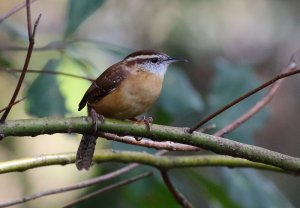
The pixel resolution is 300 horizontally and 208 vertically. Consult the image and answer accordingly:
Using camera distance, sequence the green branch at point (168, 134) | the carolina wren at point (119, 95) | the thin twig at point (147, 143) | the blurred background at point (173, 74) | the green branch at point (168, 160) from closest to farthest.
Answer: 1. the green branch at point (168, 134)
2. the thin twig at point (147, 143)
3. the green branch at point (168, 160)
4. the carolina wren at point (119, 95)
5. the blurred background at point (173, 74)

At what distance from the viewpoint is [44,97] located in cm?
287

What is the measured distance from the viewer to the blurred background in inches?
119

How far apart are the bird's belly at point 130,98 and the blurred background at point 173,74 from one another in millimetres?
282

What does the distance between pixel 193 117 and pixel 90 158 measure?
3.23 feet

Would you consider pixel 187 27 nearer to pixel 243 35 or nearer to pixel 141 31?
pixel 141 31

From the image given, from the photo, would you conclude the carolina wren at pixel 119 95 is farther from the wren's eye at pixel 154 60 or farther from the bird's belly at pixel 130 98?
the wren's eye at pixel 154 60

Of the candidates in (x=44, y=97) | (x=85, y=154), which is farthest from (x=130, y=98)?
(x=44, y=97)

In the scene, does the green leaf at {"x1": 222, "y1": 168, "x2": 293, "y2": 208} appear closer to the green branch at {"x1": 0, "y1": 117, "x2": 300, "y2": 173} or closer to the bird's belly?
the bird's belly

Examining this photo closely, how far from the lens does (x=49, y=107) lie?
2922 millimetres

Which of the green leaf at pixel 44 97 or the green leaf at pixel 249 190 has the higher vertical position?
the green leaf at pixel 44 97

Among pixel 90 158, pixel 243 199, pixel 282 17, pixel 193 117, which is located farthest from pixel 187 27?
pixel 90 158

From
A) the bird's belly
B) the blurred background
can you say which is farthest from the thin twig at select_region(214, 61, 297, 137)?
the blurred background

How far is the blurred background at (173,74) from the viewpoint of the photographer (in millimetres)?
3016

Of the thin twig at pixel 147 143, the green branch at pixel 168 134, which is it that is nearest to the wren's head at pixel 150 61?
the thin twig at pixel 147 143
